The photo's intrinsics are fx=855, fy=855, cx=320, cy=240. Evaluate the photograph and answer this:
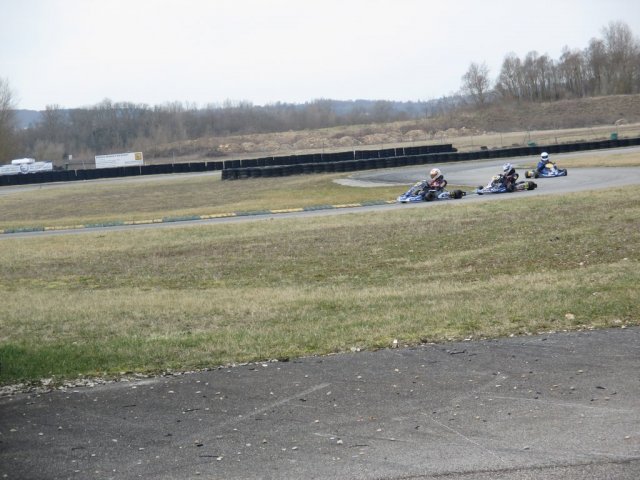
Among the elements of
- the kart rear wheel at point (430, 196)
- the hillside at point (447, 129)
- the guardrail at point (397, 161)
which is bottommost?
the kart rear wheel at point (430, 196)

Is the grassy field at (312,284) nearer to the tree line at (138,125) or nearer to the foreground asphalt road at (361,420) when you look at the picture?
the foreground asphalt road at (361,420)

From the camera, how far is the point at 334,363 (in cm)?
872

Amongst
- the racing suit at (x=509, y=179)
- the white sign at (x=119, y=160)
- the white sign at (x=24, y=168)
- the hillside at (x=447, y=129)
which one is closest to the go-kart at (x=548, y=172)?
the racing suit at (x=509, y=179)

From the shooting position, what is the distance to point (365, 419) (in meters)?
6.93

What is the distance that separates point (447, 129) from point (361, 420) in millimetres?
111804

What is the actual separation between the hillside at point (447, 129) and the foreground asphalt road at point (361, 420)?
94.6 meters

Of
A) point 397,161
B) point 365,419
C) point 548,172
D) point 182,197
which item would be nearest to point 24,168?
point 182,197

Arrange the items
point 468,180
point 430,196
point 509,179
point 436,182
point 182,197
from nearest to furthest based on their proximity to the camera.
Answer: point 430,196 < point 509,179 < point 436,182 < point 468,180 < point 182,197

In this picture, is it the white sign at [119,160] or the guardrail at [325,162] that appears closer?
the guardrail at [325,162]

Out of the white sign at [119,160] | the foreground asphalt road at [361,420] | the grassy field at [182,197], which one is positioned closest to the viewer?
the foreground asphalt road at [361,420]

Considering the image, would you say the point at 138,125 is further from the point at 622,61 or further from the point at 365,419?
the point at 365,419

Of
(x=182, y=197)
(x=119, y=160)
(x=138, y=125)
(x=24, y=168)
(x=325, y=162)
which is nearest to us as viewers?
(x=182, y=197)

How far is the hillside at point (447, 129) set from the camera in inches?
4228

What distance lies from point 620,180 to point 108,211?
85.5 ft
